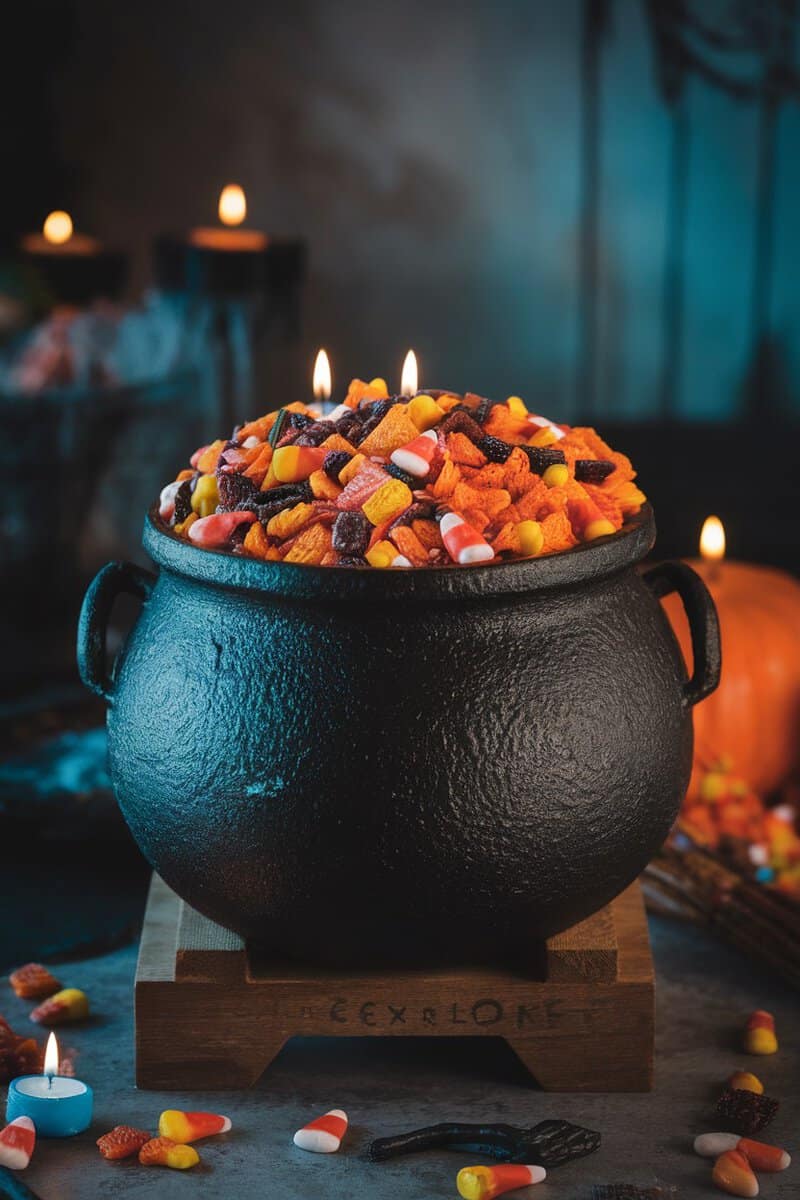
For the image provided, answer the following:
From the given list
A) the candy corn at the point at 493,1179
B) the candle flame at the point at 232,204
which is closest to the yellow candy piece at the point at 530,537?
the candy corn at the point at 493,1179

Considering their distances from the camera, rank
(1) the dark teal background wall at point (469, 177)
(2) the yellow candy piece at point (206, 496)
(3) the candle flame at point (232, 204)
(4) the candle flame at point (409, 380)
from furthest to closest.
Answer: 1. (1) the dark teal background wall at point (469, 177)
2. (3) the candle flame at point (232, 204)
3. (4) the candle flame at point (409, 380)
4. (2) the yellow candy piece at point (206, 496)

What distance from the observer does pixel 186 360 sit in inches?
175

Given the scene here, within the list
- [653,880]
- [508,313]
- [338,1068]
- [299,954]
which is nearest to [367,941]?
[299,954]

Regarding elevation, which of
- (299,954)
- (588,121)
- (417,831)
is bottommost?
(299,954)

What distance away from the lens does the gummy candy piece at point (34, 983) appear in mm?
2344

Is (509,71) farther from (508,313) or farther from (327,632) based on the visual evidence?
(327,632)

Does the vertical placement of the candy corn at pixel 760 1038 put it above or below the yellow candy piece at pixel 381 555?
below

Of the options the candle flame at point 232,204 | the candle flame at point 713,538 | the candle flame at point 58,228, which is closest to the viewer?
the candle flame at point 713,538

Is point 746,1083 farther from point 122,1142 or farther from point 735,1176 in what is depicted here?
point 122,1142

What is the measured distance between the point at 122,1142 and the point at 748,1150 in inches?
29.2

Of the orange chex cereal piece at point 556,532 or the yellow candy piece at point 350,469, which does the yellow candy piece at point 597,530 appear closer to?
the orange chex cereal piece at point 556,532

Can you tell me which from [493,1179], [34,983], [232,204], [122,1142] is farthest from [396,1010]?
[232,204]

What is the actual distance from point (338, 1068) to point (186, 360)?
105 inches

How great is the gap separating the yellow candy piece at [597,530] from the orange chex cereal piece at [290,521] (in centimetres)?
33
